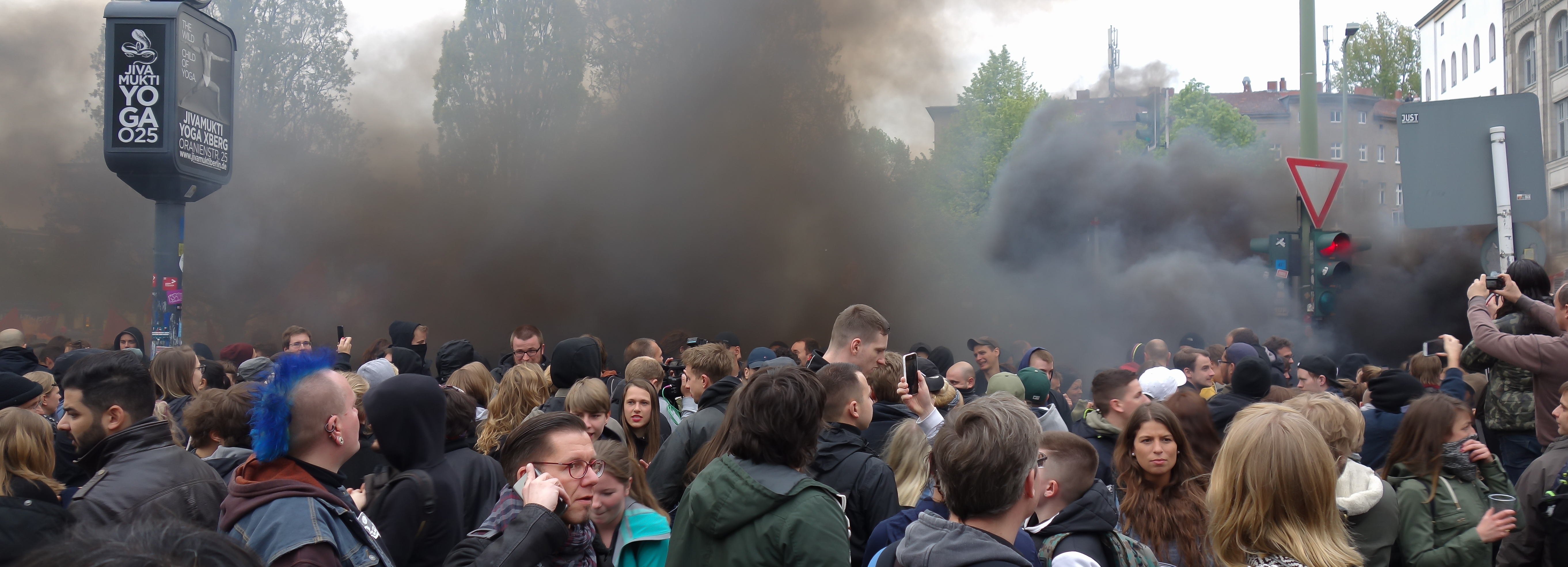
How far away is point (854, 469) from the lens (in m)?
3.27

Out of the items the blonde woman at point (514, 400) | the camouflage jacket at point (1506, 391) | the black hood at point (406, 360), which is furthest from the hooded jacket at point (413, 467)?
the black hood at point (406, 360)

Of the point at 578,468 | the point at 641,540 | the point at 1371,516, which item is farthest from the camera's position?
the point at 1371,516

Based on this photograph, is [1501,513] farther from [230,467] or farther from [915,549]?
[230,467]

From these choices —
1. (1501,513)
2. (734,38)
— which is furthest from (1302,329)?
(734,38)

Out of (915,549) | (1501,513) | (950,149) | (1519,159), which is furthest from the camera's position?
(950,149)

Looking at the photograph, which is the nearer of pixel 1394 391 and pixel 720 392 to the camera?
pixel 720 392

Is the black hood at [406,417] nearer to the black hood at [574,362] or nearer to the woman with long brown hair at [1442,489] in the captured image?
the black hood at [574,362]

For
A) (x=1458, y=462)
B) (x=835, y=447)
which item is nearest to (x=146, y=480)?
(x=835, y=447)

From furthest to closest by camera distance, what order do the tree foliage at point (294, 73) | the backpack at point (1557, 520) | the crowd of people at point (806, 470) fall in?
the tree foliage at point (294, 73), the backpack at point (1557, 520), the crowd of people at point (806, 470)

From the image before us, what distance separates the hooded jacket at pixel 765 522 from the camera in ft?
7.97

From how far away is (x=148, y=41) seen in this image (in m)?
8.80

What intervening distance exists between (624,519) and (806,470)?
0.73m

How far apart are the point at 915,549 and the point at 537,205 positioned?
51.4 feet

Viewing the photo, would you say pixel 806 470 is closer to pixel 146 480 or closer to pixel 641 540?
pixel 641 540
